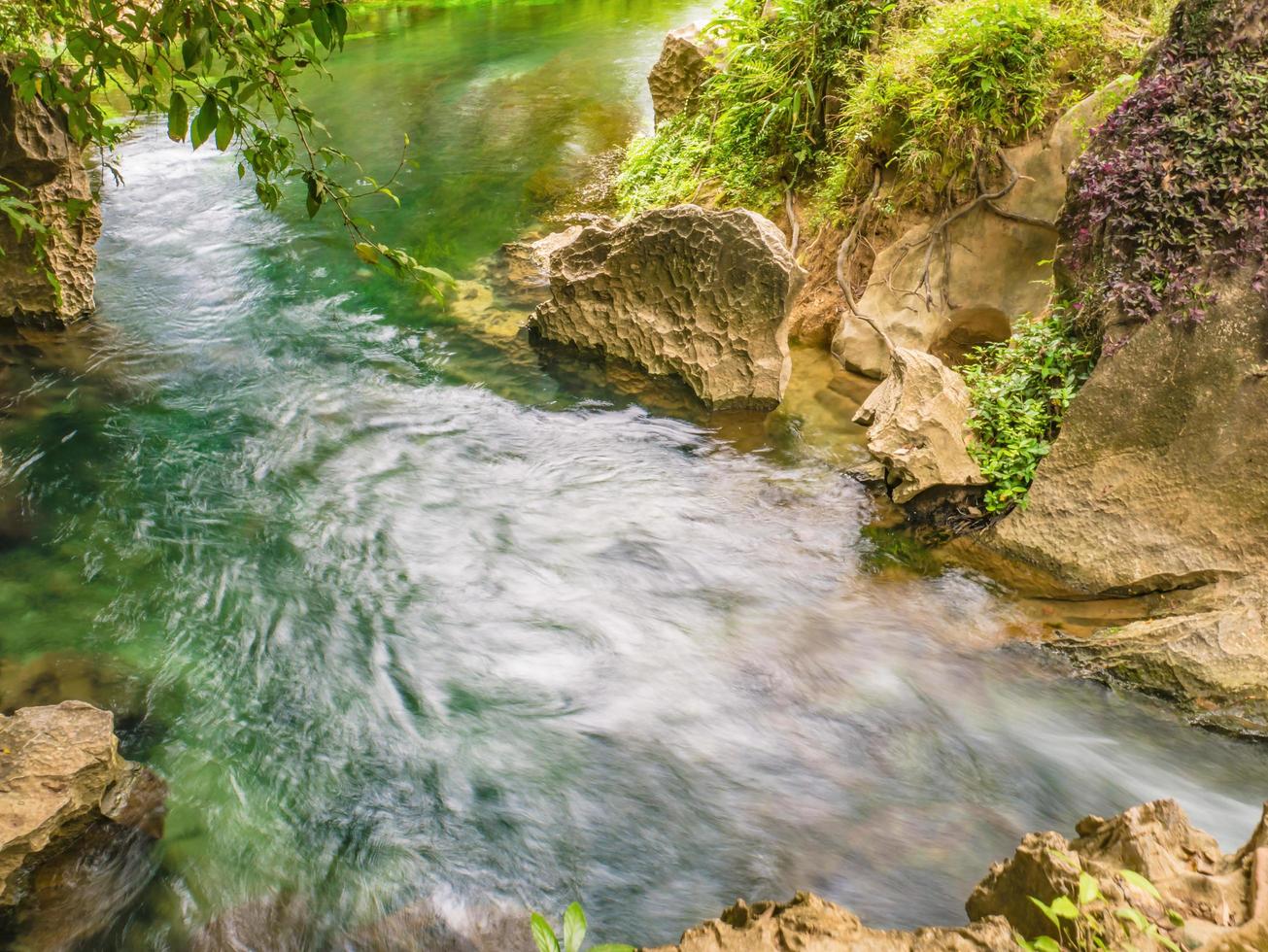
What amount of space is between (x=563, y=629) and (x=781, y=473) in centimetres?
204

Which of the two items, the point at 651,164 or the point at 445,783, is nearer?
the point at 445,783

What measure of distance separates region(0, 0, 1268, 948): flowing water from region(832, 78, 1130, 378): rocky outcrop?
1.07 metres

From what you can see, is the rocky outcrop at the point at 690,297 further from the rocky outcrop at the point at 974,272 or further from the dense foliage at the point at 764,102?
the dense foliage at the point at 764,102

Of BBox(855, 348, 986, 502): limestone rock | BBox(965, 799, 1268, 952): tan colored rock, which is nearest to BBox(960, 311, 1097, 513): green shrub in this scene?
BBox(855, 348, 986, 502): limestone rock

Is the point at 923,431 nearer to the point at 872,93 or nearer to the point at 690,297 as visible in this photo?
the point at 690,297

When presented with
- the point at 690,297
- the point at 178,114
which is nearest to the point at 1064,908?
the point at 178,114

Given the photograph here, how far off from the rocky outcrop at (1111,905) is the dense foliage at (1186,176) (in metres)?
3.24

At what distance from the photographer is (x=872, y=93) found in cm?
684

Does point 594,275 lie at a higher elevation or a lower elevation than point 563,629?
higher

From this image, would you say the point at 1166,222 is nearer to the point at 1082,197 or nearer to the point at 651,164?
the point at 1082,197

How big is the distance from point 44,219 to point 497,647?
5.59m

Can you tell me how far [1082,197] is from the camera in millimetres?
5102

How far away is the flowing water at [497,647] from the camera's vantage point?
11.7 feet

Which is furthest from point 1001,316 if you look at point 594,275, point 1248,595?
point 594,275
